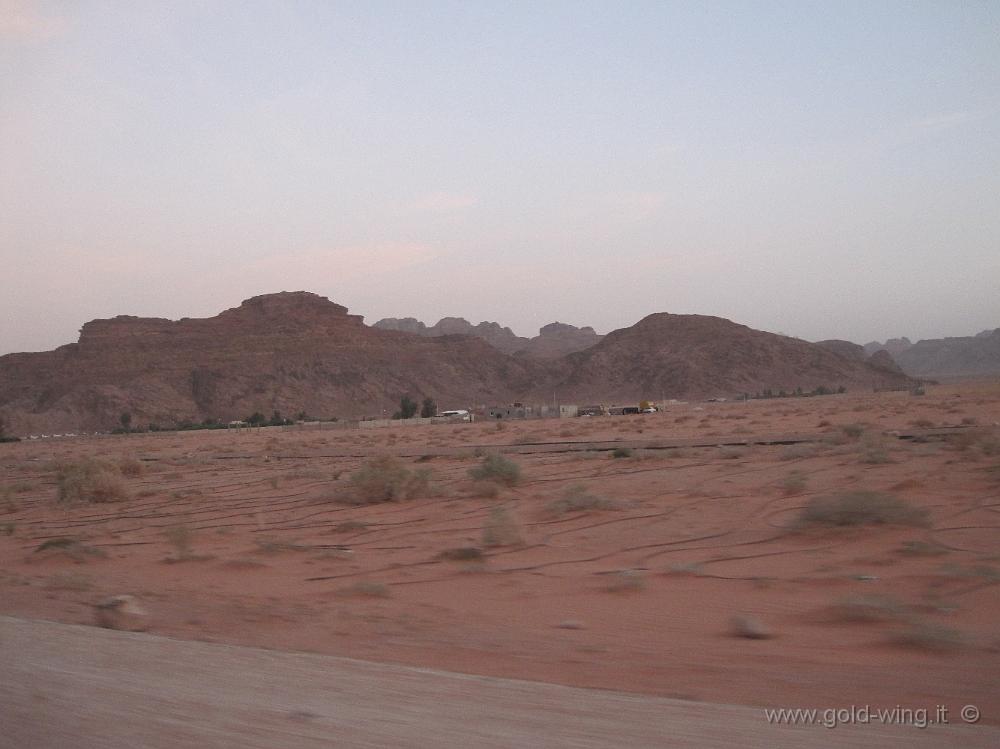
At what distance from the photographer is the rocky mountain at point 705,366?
129 m

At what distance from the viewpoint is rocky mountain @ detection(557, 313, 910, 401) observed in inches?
5079

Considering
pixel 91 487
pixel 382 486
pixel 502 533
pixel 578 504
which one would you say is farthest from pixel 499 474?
pixel 91 487

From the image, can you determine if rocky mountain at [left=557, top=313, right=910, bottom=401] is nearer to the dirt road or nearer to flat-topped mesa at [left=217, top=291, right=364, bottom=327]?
flat-topped mesa at [left=217, top=291, right=364, bottom=327]

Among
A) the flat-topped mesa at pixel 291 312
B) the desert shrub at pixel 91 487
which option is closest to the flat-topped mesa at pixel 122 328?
the flat-topped mesa at pixel 291 312

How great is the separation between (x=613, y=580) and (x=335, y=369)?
118 metres

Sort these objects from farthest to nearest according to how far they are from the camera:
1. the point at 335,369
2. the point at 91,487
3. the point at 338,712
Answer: the point at 335,369
the point at 91,487
the point at 338,712

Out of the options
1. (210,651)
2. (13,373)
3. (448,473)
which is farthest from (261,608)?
(13,373)

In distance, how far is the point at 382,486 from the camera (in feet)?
65.4

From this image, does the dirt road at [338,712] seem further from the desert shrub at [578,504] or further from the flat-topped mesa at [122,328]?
the flat-topped mesa at [122,328]

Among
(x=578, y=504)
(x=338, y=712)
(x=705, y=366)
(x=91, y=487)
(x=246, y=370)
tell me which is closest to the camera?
(x=338, y=712)

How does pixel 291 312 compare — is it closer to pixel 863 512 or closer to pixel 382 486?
pixel 382 486

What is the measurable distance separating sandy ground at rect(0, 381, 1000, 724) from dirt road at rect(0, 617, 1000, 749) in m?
0.77

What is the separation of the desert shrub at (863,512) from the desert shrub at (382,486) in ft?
32.3

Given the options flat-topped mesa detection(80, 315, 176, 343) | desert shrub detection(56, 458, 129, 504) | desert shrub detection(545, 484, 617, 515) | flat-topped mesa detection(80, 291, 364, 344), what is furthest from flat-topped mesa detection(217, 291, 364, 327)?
desert shrub detection(545, 484, 617, 515)
